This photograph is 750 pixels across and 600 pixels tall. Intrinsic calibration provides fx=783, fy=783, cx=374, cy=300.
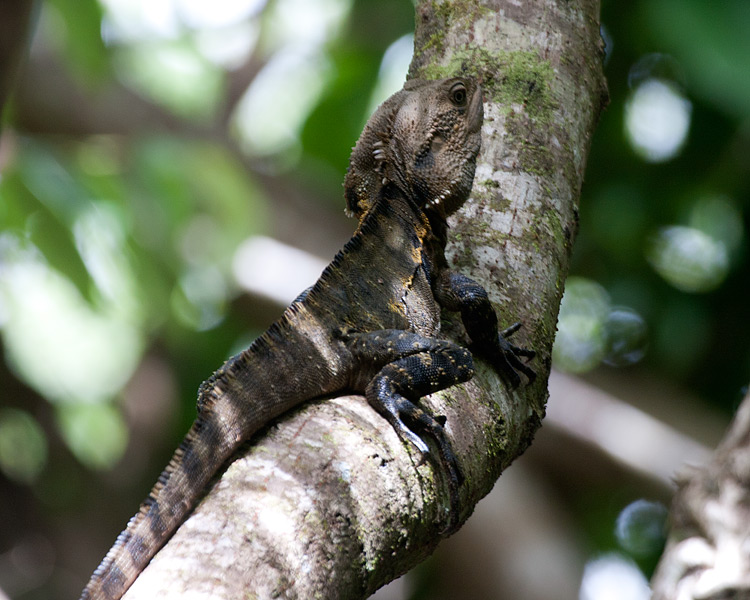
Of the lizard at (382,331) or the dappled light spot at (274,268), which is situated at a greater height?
the lizard at (382,331)

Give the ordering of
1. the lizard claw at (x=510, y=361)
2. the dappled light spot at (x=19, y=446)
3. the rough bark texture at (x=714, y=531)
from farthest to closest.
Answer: the dappled light spot at (x=19, y=446)
the rough bark texture at (x=714, y=531)
the lizard claw at (x=510, y=361)

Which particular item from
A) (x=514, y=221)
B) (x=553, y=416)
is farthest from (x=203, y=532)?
(x=553, y=416)

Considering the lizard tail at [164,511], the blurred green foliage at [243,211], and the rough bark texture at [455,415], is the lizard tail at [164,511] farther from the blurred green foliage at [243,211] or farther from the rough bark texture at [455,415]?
the blurred green foliage at [243,211]

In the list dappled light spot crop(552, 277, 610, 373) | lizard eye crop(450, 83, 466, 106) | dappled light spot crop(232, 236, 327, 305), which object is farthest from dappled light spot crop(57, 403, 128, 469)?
lizard eye crop(450, 83, 466, 106)

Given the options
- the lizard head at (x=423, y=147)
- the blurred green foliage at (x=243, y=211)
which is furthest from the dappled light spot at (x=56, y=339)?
the lizard head at (x=423, y=147)

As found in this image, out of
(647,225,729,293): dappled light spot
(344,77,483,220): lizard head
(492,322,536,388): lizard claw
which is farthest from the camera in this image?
(647,225,729,293): dappled light spot

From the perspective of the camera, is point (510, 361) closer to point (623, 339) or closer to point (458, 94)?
point (458, 94)

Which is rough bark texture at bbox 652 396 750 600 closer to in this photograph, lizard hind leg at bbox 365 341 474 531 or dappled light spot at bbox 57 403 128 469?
lizard hind leg at bbox 365 341 474 531
